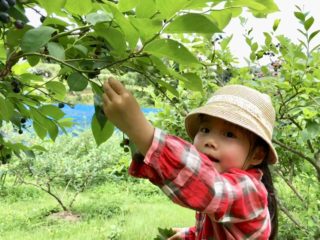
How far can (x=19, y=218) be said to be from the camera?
6027mm

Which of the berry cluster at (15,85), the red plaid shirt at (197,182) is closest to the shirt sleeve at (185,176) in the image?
the red plaid shirt at (197,182)

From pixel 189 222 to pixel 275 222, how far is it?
14.4 feet

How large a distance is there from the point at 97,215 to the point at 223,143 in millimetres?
5328

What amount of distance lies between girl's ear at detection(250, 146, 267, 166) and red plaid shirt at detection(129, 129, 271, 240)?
136 millimetres

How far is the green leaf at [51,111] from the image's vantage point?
3.87ft

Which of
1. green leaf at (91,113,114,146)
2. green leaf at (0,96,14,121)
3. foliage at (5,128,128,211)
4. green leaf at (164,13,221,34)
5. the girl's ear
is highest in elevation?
green leaf at (164,13,221,34)

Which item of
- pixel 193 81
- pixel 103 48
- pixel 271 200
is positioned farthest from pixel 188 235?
pixel 103 48

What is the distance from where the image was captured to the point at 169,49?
70 centimetres

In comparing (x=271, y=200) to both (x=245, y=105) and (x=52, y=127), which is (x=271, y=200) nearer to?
(x=245, y=105)

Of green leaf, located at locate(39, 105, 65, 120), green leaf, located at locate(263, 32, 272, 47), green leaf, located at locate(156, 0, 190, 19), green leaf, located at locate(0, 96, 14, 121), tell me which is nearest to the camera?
green leaf, located at locate(156, 0, 190, 19)

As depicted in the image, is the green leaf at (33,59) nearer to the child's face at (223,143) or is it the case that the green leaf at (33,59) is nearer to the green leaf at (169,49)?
the green leaf at (169,49)

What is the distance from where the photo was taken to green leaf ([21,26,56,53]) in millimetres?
685

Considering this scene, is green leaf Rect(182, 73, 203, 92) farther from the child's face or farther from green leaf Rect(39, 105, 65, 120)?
green leaf Rect(39, 105, 65, 120)

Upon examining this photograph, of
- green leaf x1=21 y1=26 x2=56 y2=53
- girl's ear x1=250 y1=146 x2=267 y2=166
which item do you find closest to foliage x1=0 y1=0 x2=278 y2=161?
green leaf x1=21 y1=26 x2=56 y2=53
